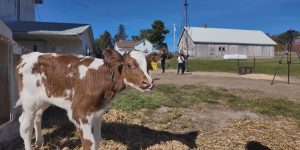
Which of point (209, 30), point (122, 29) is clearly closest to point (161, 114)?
point (209, 30)

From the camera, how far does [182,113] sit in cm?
1156

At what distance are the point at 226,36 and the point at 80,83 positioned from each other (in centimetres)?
9173

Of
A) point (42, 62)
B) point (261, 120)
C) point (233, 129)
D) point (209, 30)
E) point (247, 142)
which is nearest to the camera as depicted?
point (42, 62)

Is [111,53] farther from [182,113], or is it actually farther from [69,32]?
[69,32]

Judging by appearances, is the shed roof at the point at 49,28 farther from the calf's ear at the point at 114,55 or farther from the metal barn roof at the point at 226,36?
the metal barn roof at the point at 226,36

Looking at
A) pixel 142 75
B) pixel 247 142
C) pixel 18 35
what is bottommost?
pixel 247 142

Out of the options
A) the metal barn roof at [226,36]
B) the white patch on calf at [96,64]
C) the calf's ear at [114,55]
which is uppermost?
the metal barn roof at [226,36]

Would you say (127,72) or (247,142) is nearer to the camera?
(127,72)

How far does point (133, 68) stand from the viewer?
6.54 meters

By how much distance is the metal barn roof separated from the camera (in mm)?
91938

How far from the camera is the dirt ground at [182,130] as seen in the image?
870 centimetres

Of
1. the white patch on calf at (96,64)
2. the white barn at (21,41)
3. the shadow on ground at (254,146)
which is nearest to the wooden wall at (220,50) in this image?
the white barn at (21,41)

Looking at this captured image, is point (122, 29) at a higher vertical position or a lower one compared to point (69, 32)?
higher

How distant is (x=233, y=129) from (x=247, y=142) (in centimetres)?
93
